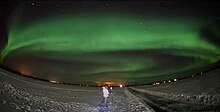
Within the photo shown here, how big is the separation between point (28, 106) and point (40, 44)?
40cm

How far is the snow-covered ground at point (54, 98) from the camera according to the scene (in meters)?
0.94

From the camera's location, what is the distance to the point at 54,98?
1.00 meters

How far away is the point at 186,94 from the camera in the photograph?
97 cm

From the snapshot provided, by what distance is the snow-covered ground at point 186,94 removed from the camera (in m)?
0.90

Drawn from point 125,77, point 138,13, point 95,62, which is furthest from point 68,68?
point 138,13

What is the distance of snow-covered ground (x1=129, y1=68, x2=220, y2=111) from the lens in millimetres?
897

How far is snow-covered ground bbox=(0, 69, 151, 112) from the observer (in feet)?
3.10

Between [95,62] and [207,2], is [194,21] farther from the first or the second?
[95,62]

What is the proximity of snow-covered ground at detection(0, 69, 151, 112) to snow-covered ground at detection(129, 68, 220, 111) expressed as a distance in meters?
0.04

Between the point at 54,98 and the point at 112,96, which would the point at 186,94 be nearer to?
the point at 112,96

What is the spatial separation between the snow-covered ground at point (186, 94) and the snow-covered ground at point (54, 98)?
0.04 metres

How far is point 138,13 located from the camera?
1.43 meters

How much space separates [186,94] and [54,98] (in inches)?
15.1

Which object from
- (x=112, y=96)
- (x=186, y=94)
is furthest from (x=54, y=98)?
(x=186, y=94)
